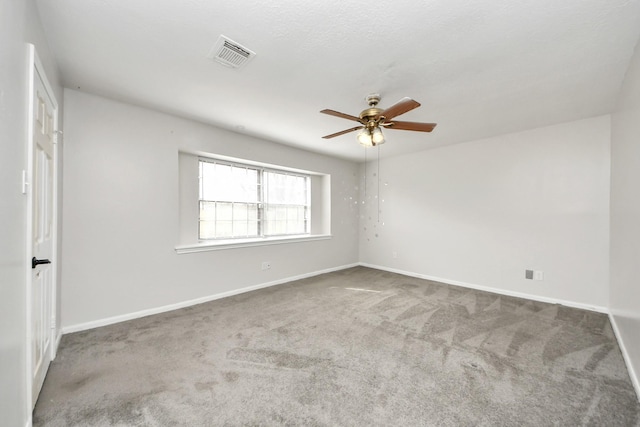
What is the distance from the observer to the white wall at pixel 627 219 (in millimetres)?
1860

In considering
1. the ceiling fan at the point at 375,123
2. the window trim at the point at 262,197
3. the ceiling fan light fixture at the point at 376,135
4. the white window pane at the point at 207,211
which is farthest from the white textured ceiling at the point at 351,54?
the white window pane at the point at 207,211

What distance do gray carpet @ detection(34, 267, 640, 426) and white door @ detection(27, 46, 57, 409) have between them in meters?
0.26

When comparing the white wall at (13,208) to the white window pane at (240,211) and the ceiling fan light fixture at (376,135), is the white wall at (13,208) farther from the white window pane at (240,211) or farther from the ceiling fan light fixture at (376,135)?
the white window pane at (240,211)

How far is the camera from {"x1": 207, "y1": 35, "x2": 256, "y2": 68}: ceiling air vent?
72.0 inches

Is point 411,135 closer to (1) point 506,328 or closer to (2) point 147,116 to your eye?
(1) point 506,328

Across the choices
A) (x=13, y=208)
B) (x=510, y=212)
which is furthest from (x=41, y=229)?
(x=510, y=212)

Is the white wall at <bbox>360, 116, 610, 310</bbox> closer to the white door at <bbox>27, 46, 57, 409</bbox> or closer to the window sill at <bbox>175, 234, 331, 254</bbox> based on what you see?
the window sill at <bbox>175, 234, 331, 254</bbox>

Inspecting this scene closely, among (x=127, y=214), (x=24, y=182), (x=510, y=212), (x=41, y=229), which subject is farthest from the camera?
(x=510, y=212)

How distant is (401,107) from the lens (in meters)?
2.03

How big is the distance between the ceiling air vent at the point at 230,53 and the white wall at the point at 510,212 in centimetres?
261

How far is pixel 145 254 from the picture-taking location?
2.96m

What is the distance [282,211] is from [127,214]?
2.36 m

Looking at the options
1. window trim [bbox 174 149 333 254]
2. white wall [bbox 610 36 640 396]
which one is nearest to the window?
window trim [bbox 174 149 333 254]

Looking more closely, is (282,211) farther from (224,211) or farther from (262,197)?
(224,211)
